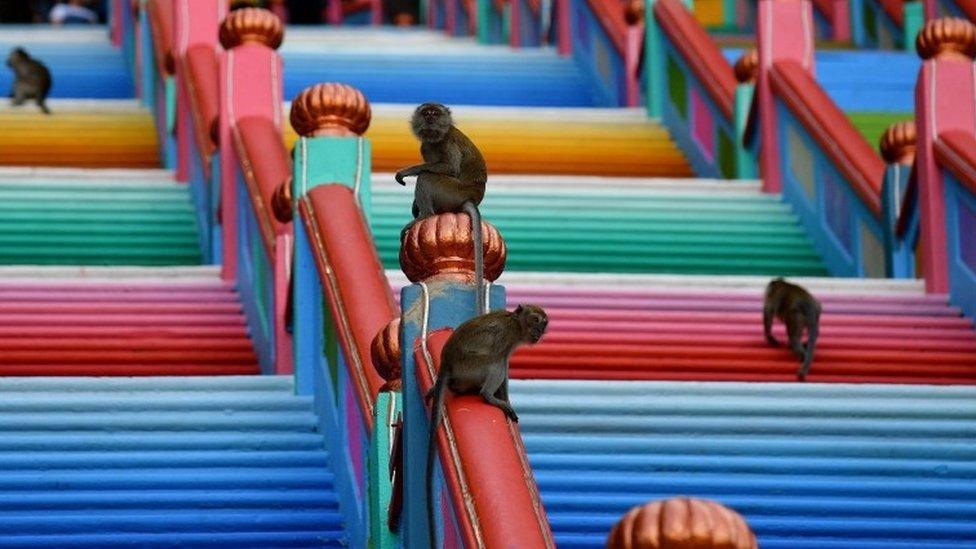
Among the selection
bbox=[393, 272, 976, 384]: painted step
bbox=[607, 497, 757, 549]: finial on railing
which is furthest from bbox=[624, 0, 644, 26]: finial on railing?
bbox=[607, 497, 757, 549]: finial on railing

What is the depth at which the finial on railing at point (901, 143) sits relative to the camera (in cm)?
1071

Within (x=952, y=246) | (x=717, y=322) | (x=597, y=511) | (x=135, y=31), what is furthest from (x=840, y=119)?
(x=135, y=31)

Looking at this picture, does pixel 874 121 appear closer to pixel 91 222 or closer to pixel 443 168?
pixel 91 222

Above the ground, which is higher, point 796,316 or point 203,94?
point 203,94

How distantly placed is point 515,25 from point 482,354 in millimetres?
12737

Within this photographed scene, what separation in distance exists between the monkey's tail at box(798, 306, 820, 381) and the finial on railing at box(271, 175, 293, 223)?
1867mm

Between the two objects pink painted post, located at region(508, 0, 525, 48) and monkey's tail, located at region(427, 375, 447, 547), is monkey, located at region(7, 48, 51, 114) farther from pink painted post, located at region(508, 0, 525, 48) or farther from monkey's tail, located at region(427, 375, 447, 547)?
monkey's tail, located at region(427, 375, 447, 547)

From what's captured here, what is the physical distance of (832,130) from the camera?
11.4 m

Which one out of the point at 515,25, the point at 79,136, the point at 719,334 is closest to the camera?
the point at 719,334

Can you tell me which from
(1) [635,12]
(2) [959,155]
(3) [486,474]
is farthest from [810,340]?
(1) [635,12]

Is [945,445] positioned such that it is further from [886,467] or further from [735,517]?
[735,517]

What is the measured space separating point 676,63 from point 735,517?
390 inches

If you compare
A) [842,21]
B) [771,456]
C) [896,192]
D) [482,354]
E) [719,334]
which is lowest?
[771,456]

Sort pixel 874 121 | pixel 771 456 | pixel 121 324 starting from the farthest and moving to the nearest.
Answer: pixel 874 121
pixel 121 324
pixel 771 456
